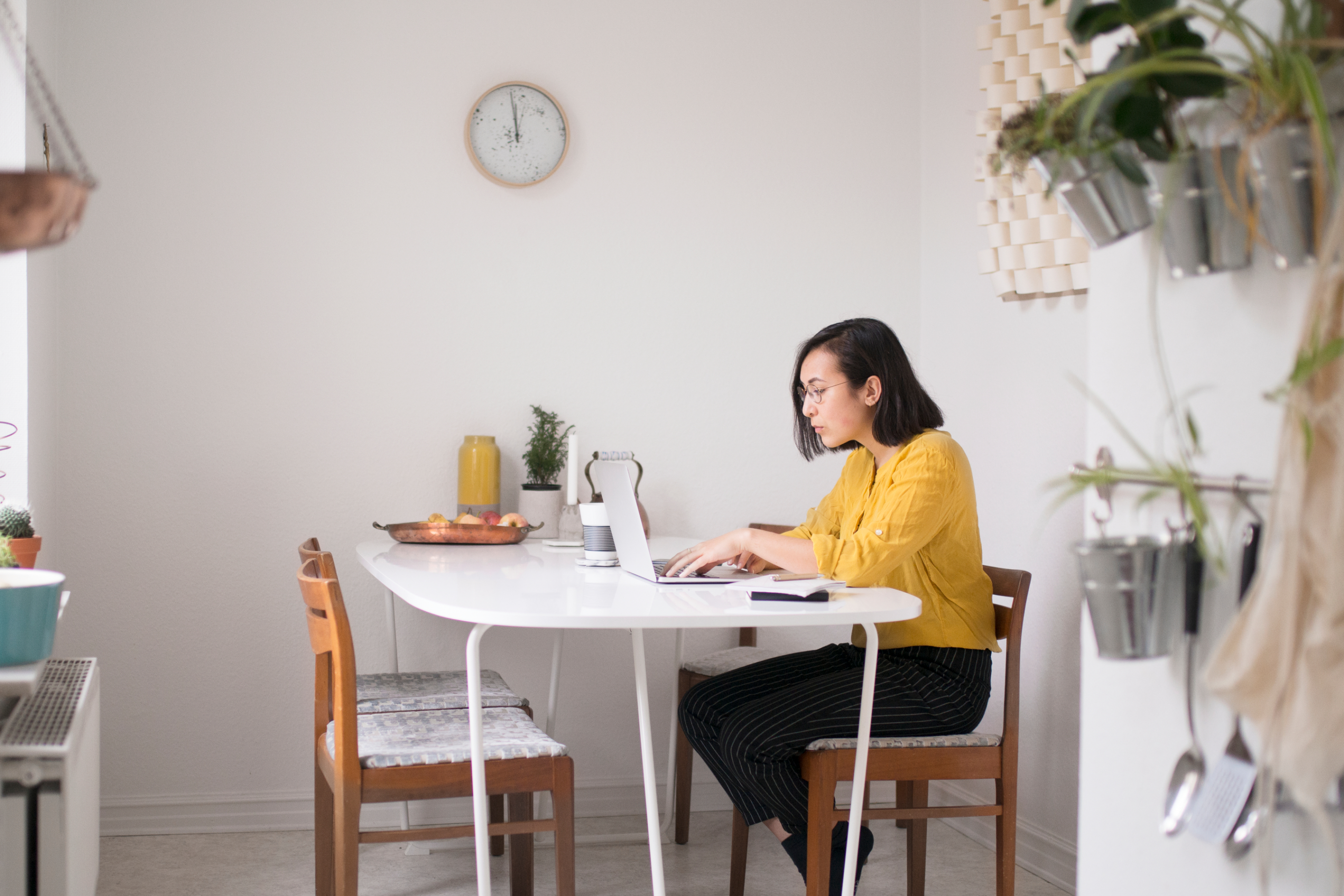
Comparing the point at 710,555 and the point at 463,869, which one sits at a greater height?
the point at 710,555

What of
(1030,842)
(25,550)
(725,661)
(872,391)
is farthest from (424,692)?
(1030,842)

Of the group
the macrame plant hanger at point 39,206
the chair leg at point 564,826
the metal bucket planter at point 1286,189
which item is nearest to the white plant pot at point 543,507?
the chair leg at point 564,826

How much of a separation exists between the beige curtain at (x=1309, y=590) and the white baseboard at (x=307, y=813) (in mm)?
1981

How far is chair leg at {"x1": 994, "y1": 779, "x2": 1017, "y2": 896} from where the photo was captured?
2.09 metres

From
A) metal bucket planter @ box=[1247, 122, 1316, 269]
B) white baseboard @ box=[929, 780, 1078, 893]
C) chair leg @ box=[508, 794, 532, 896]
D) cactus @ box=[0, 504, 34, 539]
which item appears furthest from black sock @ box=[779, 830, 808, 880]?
cactus @ box=[0, 504, 34, 539]

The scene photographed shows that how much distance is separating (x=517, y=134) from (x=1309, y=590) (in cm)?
260

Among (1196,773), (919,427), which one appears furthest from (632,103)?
(1196,773)

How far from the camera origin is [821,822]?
188 centimetres

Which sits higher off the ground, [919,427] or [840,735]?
[919,427]

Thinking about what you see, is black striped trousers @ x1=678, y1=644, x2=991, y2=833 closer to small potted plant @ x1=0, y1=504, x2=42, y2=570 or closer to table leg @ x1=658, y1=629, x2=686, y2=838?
table leg @ x1=658, y1=629, x2=686, y2=838

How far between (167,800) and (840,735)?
1.94 m

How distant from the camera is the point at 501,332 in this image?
3.08 meters

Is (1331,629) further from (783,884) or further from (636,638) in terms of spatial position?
(783,884)

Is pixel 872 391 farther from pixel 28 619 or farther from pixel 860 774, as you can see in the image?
pixel 28 619
